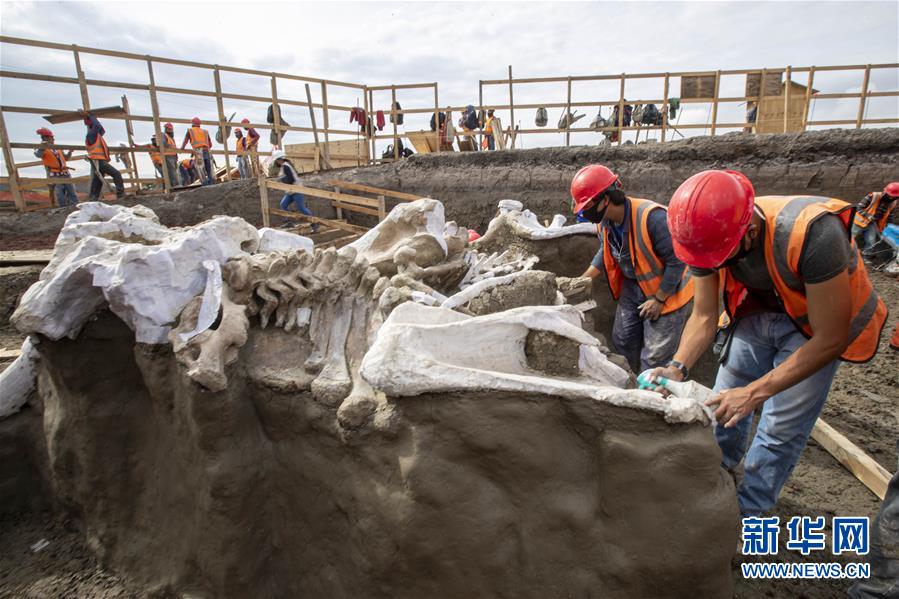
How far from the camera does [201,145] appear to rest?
932cm

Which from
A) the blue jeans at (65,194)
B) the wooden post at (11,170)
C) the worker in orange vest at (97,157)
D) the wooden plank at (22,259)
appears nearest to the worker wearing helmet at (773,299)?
the wooden plank at (22,259)

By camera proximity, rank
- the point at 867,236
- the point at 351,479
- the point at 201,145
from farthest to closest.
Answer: the point at 201,145
the point at 867,236
the point at 351,479

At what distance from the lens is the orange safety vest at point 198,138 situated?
9.28 m

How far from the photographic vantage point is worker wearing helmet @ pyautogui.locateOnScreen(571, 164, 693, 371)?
309cm

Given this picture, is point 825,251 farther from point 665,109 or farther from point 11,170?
point 11,170

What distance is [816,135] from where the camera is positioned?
718 cm

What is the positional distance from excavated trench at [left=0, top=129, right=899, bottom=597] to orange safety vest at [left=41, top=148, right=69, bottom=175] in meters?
7.08

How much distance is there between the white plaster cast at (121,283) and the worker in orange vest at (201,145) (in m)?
7.69

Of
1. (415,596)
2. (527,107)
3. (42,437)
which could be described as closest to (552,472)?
(415,596)

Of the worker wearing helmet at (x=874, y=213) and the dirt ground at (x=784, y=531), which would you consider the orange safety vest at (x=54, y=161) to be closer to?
the dirt ground at (x=784, y=531)

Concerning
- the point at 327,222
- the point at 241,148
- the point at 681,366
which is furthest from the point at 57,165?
the point at 681,366

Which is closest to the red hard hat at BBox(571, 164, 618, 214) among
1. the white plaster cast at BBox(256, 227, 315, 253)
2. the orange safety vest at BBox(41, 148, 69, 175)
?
the white plaster cast at BBox(256, 227, 315, 253)

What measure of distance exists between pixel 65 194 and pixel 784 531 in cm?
1050

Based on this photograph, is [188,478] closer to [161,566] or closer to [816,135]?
[161,566]
